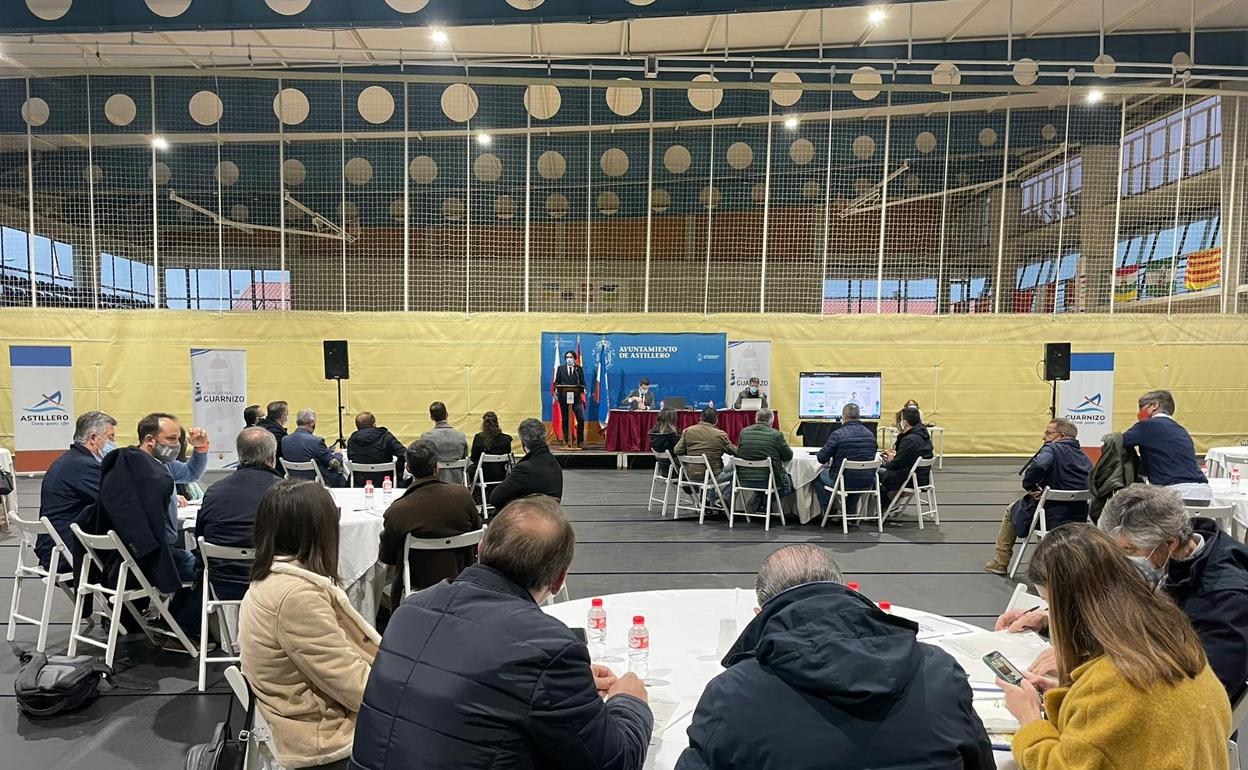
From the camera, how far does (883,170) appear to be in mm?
12711

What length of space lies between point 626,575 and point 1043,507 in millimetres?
3269

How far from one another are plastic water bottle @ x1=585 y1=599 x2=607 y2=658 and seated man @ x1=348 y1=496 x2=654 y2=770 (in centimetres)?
80

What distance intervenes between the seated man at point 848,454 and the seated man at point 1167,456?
7.04 feet

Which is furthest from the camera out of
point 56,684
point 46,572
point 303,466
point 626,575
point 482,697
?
point 303,466

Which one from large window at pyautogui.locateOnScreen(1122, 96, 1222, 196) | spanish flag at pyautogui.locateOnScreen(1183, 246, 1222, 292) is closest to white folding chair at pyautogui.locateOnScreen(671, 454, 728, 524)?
large window at pyautogui.locateOnScreen(1122, 96, 1222, 196)

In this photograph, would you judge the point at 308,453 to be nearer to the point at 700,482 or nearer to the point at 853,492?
the point at 700,482

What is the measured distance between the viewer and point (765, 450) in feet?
23.8

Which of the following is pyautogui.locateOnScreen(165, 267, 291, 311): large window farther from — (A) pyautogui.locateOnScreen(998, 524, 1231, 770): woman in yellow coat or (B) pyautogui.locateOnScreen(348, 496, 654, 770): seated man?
(A) pyautogui.locateOnScreen(998, 524, 1231, 770): woman in yellow coat

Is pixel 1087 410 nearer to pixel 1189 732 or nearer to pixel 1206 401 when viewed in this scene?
pixel 1206 401

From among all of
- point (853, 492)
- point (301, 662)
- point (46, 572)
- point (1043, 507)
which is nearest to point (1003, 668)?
point (301, 662)

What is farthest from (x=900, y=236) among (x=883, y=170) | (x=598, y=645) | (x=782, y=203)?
(x=598, y=645)

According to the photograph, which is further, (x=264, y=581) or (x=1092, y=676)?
(x=264, y=581)

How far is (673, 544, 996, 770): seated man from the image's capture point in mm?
1283

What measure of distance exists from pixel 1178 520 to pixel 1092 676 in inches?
45.0
